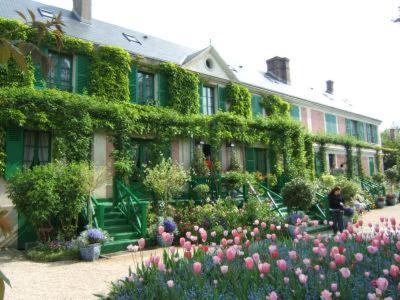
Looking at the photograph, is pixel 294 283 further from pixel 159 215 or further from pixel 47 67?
pixel 159 215

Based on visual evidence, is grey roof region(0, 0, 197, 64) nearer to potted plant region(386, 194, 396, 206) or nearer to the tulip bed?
the tulip bed

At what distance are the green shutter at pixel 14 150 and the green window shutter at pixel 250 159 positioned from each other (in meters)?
9.21

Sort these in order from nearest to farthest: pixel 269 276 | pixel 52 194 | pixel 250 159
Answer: pixel 269 276
pixel 52 194
pixel 250 159

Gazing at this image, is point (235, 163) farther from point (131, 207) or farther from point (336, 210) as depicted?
point (131, 207)

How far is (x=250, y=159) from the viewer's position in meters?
16.6

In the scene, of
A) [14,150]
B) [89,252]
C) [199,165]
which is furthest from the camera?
[199,165]

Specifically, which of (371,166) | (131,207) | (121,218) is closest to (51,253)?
(121,218)

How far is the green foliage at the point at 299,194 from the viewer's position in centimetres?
1161

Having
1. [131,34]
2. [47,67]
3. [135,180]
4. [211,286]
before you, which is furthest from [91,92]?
[47,67]

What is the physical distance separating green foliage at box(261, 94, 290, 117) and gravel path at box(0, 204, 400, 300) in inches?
448

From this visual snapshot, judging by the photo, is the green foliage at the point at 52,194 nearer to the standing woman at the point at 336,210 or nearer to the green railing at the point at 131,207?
the green railing at the point at 131,207

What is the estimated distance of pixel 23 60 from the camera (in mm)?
1424

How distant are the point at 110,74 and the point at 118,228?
17.5 ft

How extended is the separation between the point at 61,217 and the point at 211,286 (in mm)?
6870
